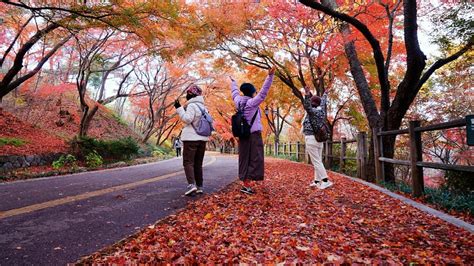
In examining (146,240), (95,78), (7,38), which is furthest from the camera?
(95,78)

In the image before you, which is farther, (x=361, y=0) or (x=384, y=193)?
(x=361, y=0)

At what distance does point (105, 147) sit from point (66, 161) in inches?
82.5

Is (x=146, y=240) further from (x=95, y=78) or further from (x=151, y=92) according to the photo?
(x=95, y=78)

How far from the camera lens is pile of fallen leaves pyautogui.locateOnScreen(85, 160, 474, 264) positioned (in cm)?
240

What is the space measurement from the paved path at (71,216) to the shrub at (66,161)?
455 cm

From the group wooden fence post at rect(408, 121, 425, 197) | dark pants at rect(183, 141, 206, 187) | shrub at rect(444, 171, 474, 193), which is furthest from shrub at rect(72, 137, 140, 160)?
shrub at rect(444, 171, 474, 193)

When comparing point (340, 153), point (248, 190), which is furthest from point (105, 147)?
point (340, 153)

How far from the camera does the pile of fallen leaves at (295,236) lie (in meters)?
2.40

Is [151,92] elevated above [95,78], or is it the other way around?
[95,78]

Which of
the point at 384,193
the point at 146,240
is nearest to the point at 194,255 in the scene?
the point at 146,240

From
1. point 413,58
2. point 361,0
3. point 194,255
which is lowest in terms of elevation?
point 194,255

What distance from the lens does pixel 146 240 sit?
278 centimetres

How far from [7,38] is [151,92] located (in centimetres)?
793

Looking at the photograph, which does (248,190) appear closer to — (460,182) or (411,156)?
(411,156)
